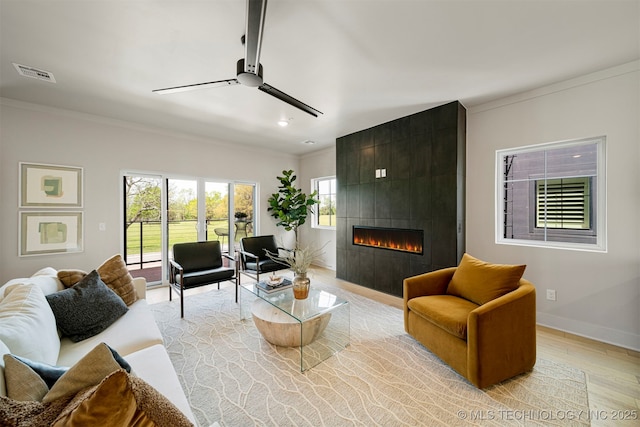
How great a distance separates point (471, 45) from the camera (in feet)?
6.99

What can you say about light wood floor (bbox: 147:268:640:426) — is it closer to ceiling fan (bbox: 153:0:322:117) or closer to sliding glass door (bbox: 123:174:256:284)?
ceiling fan (bbox: 153:0:322:117)

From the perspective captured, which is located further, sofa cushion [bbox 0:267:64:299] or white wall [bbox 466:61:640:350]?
white wall [bbox 466:61:640:350]

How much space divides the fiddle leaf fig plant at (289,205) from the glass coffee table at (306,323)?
2817 mm

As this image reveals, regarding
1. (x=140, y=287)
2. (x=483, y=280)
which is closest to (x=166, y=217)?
(x=140, y=287)

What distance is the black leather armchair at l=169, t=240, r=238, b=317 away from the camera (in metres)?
3.19

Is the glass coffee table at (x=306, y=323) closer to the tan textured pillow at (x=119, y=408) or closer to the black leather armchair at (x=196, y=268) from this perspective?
the black leather armchair at (x=196, y=268)

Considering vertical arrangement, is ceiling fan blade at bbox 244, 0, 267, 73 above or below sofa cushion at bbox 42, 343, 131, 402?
above

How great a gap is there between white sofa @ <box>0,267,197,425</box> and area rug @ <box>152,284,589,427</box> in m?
0.48

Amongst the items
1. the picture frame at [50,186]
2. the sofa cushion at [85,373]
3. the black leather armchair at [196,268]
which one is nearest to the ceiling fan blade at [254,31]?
the sofa cushion at [85,373]

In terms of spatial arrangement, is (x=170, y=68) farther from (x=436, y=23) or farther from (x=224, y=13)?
(x=436, y=23)

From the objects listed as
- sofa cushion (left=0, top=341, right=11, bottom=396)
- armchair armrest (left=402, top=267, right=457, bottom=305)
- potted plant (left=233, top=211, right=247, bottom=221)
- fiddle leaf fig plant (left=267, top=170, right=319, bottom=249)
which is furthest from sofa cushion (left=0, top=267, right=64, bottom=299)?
fiddle leaf fig plant (left=267, top=170, right=319, bottom=249)

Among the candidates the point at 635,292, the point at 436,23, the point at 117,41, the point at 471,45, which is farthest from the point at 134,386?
the point at 635,292

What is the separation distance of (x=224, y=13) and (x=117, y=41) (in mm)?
1035

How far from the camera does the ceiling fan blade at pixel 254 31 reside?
134cm
